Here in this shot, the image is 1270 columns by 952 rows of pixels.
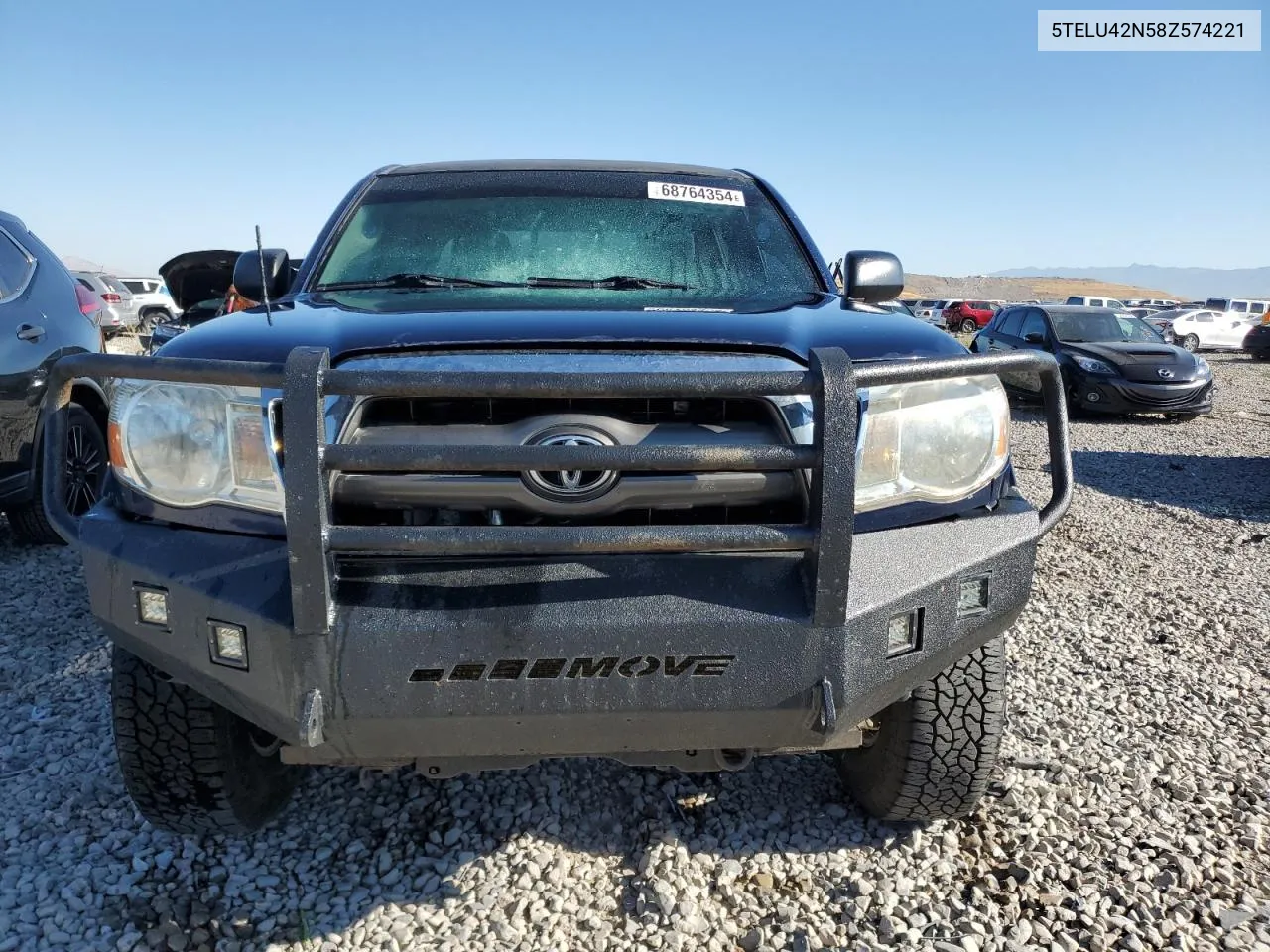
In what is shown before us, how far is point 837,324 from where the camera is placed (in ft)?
6.96

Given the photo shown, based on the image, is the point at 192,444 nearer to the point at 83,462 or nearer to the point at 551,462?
the point at 551,462

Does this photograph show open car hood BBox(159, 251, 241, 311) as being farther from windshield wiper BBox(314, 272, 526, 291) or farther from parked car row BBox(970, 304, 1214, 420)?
parked car row BBox(970, 304, 1214, 420)

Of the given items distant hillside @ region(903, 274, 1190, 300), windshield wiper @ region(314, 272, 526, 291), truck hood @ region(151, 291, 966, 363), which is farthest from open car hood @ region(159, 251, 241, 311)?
distant hillside @ region(903, 274, 1190, 300)

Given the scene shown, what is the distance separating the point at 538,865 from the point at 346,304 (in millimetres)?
1532

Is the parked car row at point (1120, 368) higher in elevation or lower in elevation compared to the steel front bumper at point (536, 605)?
lower

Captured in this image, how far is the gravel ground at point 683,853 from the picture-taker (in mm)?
2078

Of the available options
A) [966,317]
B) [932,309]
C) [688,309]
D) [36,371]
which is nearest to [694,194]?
[688,309]

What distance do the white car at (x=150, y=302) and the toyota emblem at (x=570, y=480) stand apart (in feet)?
81.5

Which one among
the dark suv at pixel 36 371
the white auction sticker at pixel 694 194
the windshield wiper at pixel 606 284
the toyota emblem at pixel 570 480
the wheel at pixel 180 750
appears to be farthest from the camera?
the dark suv at pixel 36 371

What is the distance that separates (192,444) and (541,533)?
2.48 ft

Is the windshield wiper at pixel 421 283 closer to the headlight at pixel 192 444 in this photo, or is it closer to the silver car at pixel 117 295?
the headlight at pixel 192 444

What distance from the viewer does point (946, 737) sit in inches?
86.7

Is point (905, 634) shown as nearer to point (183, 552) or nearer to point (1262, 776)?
point (183, 552)

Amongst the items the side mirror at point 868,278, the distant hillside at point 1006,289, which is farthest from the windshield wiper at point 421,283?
the distant hillside at point 1006,289
